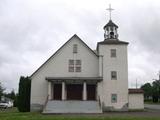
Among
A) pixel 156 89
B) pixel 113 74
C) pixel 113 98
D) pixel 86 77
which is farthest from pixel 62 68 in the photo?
pixel 156 89

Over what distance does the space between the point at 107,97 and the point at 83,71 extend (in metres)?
4.50

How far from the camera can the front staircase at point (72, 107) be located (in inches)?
1369

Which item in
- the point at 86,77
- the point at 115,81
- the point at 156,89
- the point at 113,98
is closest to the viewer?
the point at 113,98

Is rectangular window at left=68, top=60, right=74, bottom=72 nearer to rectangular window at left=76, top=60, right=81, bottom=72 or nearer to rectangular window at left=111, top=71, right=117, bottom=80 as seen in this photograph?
rectangular window at left=76, top=60, right=81, bottom=72

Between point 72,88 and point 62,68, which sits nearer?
point 62,68

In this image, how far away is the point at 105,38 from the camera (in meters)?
43.5

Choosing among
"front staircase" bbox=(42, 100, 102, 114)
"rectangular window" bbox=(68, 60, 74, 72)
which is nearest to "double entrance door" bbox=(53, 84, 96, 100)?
"rectangular window" bbox=(68, 60, 74, 72)

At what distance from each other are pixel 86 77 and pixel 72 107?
5446mm

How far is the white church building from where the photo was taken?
39781mm

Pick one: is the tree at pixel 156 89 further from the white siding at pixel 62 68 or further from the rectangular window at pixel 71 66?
the rectangular window at pixel 71 66

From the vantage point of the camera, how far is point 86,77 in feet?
132

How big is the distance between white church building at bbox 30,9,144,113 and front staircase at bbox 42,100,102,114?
1997mm

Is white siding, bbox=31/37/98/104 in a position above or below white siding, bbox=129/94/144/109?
above

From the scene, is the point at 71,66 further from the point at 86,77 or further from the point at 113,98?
the point at 113,98
